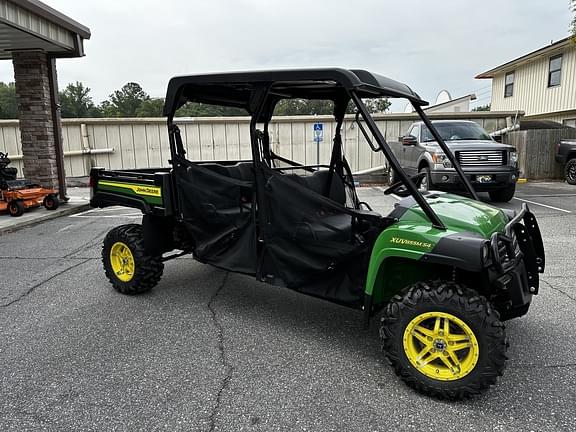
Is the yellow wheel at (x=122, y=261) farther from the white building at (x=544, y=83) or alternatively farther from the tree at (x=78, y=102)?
the tree at (x=78, y=102)

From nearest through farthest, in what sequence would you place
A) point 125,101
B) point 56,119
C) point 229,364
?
point 229,364, point 56,119, point 125,101

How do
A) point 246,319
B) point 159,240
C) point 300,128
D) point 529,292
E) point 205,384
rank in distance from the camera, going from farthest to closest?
point 300,128 → point 159,240 → point 246,319 → point 529,292 → point 205,384

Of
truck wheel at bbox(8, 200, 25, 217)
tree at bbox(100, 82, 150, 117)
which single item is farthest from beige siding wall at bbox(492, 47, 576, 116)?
tree at bbox(100, 82, 150, 117)

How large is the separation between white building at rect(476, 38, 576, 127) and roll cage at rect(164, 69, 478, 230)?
16.2m

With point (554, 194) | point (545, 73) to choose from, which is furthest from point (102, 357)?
point (545, 73)

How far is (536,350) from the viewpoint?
317 cm

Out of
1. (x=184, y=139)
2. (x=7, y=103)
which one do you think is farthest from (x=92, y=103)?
(x=184, y=139)

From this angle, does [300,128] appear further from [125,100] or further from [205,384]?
[125,100]

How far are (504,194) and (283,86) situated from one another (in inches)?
304

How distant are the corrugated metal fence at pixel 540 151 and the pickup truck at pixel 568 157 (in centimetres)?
34

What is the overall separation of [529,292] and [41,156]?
9.85 m

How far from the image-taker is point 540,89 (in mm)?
19266

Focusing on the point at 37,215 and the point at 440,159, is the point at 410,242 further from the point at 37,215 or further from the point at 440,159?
the point at 37,215

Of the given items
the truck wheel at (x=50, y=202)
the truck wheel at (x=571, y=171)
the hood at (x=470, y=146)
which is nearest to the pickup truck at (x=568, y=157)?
the truck wheel at (x=571, y=171)
